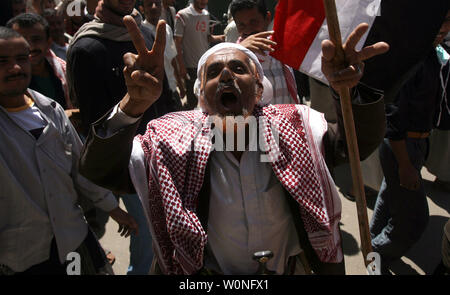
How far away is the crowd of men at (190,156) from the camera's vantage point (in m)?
1.63

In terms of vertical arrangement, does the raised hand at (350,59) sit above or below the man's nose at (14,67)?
above

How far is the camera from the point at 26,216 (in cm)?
209

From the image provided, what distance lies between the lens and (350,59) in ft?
5.08

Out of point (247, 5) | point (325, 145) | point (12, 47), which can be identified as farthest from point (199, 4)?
point (325, 145)

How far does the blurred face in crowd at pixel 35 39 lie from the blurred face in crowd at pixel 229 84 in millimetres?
1833

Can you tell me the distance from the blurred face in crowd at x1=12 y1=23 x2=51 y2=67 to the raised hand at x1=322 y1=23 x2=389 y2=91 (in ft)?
8.10

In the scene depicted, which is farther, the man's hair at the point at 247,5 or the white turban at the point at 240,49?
the man's hair at the point at 247,5

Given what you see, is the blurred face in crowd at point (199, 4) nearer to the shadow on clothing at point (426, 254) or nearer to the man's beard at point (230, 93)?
the shadow on clothing at point (426, 254)

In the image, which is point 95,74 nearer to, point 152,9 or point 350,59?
point 350,59

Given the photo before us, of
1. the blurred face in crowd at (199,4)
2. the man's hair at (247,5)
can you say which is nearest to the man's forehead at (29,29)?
the man's hair at (247,5)

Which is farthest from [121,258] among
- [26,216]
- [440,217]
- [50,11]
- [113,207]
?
[440,217]

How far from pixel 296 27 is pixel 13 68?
1.66 meters

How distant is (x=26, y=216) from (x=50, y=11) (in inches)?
116

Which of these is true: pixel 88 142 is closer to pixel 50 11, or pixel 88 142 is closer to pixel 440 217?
pixel 50 11
